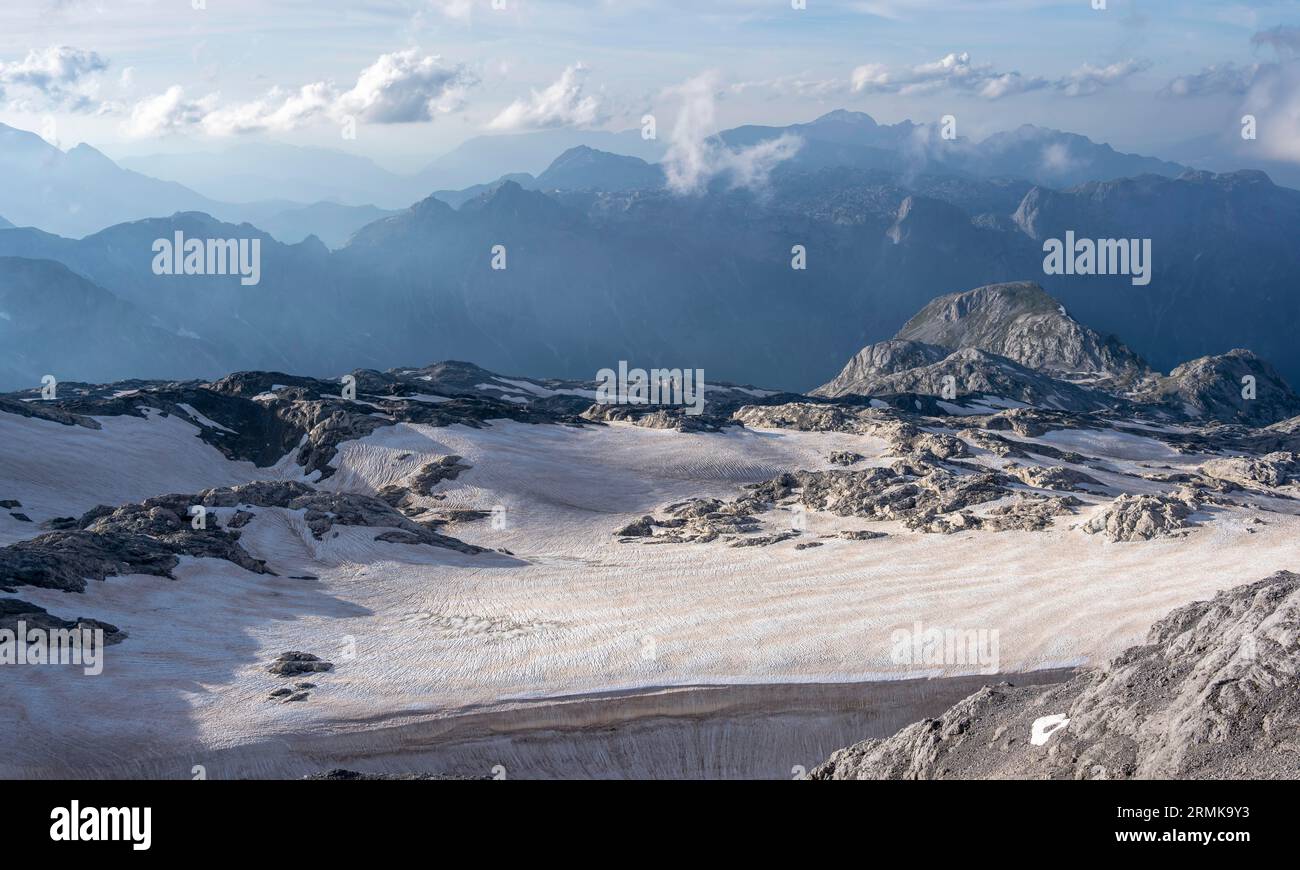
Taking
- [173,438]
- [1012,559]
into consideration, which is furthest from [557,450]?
[1012,559]

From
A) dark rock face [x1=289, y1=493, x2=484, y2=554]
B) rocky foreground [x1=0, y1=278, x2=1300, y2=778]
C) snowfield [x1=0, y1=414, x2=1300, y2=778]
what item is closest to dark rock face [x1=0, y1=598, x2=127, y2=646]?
rocky foreground [x1=0, y1=278, x2=1300, y2=778]

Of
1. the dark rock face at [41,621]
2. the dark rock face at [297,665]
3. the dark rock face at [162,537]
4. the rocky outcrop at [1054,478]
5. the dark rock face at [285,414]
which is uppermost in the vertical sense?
the dark rock face at [285,414]

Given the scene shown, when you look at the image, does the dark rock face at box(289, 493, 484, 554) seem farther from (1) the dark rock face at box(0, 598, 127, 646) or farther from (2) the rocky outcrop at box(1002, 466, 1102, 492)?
(2) the rocky outcrop at box(1002, 466, 1102, 492)

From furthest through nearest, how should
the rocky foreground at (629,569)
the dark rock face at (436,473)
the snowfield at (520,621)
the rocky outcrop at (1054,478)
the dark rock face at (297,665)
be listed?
1. the dark rock face at (436,473)
2. the rocky outcrop at (1054,478)
3. the dark rock face at (297,665)
4. the snowfield at (520,621)
5. the rocky foreground at (629,569)

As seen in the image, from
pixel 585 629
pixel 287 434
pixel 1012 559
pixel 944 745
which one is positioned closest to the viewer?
pixel 944 745

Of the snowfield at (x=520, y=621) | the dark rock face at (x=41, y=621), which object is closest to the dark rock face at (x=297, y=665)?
the snowfield at (x=520, y=621)

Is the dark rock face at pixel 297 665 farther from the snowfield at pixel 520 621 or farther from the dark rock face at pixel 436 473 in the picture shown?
the dark rock face at pixel 436 473
